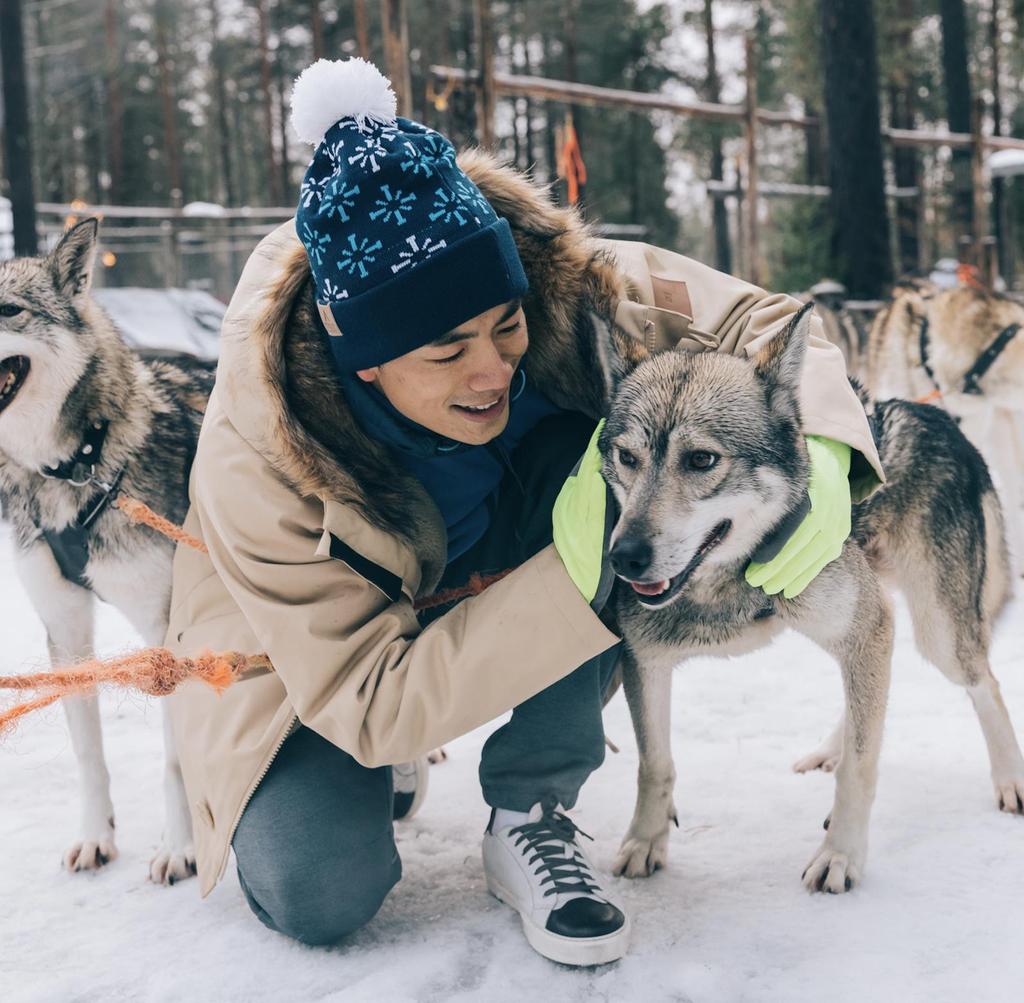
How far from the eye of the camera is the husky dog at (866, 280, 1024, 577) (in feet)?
14.8

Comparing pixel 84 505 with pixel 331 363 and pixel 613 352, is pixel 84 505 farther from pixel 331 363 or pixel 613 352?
pixel 613 352

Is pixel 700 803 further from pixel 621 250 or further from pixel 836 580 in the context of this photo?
pixel 621 250

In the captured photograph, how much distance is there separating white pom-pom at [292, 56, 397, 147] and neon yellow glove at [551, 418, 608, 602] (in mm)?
661

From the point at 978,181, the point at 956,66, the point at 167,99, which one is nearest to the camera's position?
the point at 978,181

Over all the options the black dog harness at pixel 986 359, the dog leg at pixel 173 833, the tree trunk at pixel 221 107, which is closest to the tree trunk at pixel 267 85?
the tree trunk at pixel 221 107

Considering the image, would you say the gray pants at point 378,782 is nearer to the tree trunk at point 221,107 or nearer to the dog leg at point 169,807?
the dog leg at point 169,807

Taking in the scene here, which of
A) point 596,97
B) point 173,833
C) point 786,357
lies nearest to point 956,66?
point 596,97

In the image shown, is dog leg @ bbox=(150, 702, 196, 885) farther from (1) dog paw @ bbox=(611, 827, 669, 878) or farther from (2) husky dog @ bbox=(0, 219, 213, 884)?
(1) dog paw @ bbox=(611, 827, 669, 878)

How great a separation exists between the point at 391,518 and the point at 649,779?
729mm

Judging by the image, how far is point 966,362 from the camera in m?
4.65

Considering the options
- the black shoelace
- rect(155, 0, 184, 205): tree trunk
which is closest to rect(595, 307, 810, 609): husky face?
the black shoelace

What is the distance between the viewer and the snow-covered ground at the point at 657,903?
1528 millimetres

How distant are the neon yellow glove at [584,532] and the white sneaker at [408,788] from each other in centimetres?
83

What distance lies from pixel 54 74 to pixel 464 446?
71.7 ft
